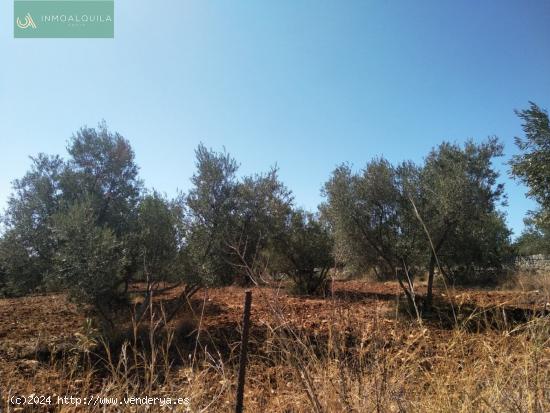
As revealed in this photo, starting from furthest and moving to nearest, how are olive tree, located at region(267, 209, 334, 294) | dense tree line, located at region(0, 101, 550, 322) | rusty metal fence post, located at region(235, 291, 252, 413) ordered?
olive tree, located at region(267, 209, 334, 294), dense tree line, located at region(0, 101, 550, 322), rusty metal fence post, located at region(235, 291, 252, 413)

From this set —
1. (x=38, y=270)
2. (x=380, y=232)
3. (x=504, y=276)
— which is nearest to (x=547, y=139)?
(x=380, y=232)

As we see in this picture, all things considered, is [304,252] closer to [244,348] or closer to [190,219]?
[190,219]

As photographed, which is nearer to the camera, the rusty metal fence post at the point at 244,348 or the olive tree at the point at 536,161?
the rusty metal fence post at the point at 244,348

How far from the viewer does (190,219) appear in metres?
8.55

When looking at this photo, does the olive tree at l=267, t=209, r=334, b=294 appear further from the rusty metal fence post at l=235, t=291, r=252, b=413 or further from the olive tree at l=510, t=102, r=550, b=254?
the rusty metal fence post at l=235, t=291, r=252, b=413

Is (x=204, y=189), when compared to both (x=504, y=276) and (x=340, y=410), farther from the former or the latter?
(x=504, y=276)

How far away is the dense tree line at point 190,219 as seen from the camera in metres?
7.15

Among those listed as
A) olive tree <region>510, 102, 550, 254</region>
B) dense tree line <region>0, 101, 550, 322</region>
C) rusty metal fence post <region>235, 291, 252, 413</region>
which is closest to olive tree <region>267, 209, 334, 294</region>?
dense tree line <region>0, 101, 550, 322</region>

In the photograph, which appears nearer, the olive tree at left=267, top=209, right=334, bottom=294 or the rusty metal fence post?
the rusty metal fence post

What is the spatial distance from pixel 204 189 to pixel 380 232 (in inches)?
231

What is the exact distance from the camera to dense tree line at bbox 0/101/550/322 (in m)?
7.15

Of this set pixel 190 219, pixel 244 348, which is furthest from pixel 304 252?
pixel 244 348

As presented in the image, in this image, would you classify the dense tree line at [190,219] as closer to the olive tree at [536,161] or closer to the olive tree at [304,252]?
the olive tree at [536,161]

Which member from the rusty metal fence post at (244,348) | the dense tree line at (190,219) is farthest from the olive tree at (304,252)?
the rusty metal fence post at (244,348)
